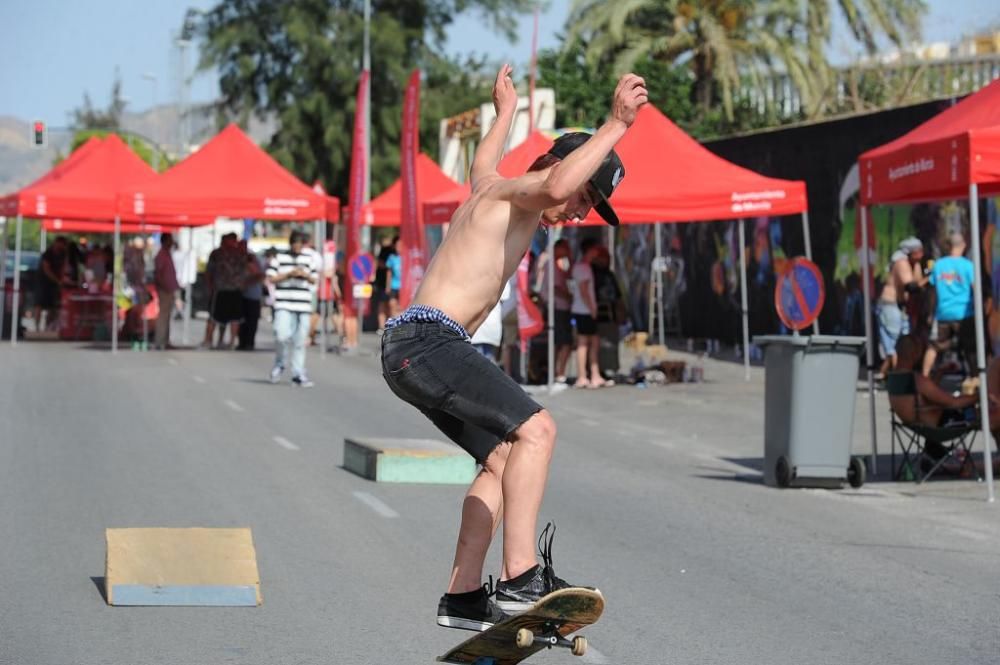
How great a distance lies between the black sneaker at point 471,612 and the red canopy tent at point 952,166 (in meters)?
6.50

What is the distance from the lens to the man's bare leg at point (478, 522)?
17.8 feet

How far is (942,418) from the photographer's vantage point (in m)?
12.8

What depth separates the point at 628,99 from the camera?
525 cm

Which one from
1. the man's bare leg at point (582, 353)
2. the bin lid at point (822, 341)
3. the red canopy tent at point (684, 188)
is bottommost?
the man's bare leg at point (582, 353)

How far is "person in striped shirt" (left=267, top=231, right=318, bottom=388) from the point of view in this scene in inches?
815

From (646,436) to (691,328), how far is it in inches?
631

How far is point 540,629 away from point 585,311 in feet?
53.8

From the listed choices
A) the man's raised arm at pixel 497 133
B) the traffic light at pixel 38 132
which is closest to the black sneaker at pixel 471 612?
the man's raised arm at pixel 497 133

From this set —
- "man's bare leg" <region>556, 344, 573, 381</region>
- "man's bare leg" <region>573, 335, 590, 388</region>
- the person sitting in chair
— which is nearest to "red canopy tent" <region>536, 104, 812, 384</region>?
"man's bare leg" <region>573, 335, 590, 388</region>

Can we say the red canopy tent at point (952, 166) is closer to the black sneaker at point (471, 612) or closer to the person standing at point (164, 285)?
the black sneaker at point (471, 612)

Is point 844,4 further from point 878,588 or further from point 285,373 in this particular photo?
point 878,588

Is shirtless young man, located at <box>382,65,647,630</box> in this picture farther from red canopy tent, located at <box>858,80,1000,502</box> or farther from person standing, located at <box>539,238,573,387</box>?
person standing, located at <box>539,238,573,387</box>

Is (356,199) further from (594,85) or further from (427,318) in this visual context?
(427,318)

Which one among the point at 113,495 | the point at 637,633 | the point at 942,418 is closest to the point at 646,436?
the point at 942,418
